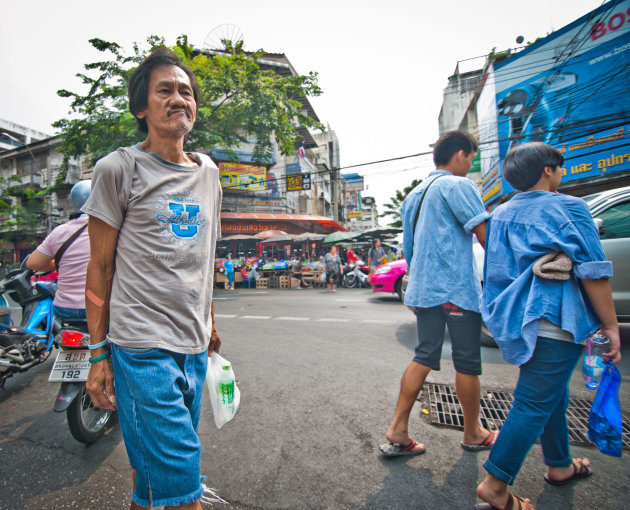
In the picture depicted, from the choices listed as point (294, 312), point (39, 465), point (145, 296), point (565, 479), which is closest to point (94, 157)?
point (294, 312)

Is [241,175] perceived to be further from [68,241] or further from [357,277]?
[68,241]

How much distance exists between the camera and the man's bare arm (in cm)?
117

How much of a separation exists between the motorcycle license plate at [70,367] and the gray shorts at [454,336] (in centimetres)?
223

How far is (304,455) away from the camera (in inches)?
79.6

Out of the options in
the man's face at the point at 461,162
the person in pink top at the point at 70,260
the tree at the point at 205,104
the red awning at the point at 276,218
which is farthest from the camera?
the red awning at the point at 276,218

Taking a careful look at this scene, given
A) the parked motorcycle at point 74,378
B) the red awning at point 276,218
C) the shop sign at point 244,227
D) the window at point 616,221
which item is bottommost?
the parked motorcycle at point 74,378

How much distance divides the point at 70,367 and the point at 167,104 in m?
1.97

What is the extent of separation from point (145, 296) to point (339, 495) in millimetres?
1401

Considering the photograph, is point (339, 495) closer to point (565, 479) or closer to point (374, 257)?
point (565, 479)

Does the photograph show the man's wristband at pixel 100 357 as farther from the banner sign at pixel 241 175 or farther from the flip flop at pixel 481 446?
the banner sign at pixel 241 175

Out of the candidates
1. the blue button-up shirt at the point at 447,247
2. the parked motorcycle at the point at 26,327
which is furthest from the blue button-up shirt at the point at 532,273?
the parked motorcycle at the point at 26,327

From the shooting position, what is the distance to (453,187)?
6.31 feet

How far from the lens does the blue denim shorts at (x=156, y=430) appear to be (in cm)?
106

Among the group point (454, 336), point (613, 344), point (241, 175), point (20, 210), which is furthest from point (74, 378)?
point (20, 210)
